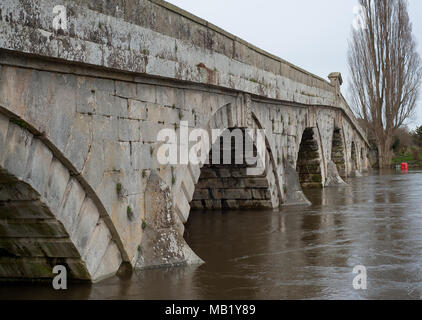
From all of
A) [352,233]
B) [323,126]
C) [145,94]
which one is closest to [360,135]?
[323,126]

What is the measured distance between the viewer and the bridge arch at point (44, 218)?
4.27 meters

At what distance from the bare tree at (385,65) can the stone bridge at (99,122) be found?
19.8 m

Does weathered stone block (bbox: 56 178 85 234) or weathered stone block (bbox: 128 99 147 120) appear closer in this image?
weathered stone block (bbox: 56 178 85 234)

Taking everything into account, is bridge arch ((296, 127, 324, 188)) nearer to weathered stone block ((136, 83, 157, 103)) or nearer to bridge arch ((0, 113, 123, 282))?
weathered stone block ((136, 83, 157, 103))

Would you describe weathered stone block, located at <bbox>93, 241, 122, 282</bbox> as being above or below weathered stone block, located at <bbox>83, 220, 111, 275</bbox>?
below

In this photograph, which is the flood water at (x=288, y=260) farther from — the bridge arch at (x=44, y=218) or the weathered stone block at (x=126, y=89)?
the weathered stone block at (x=126, y=89)

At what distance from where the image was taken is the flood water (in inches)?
194

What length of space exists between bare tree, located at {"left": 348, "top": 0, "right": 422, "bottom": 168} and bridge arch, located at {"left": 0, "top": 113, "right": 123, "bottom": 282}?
926 inches

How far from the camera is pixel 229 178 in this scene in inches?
434

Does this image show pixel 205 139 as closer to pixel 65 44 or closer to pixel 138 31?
pixel 138 31

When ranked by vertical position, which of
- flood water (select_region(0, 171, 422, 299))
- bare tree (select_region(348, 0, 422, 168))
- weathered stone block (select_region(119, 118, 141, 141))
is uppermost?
bare tree (select_region(348, 0, 422, 168))

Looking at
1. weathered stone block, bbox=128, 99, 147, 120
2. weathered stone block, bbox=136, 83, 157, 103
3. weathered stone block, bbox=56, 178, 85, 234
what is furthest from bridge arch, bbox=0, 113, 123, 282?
weathered stone block, bbox=136, 83, 157, 103

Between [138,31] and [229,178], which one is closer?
[138,31]
